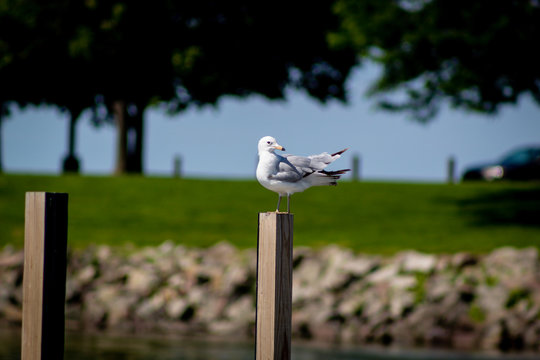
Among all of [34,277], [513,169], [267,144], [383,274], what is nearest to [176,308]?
[383,274]

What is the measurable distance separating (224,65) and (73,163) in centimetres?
961

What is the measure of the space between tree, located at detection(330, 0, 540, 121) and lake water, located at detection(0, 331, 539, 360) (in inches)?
407

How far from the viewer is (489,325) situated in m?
13.3

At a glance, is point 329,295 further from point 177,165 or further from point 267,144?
point 177,165

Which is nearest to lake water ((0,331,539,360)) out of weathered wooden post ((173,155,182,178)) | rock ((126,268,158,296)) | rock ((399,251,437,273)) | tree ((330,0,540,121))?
rock ((126,268,158,296))

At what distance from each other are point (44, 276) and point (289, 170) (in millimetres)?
1882

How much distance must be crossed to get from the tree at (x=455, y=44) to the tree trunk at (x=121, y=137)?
11.3 meters

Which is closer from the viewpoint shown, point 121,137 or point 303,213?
point 303,213

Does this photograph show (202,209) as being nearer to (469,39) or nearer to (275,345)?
(469,39)

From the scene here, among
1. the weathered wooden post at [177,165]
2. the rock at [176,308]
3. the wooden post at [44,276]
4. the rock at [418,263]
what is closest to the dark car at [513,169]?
the weathered wooden post at [177,165]

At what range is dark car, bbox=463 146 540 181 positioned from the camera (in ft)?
99.9

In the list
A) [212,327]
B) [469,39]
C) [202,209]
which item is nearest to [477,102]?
[469,39]

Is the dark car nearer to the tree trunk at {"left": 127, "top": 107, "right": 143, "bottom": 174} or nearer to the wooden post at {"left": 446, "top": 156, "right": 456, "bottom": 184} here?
the wooden post at {"left": 446, "top": 156, "right": 456, "bottom": 184}

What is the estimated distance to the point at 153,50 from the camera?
29.2 meters
